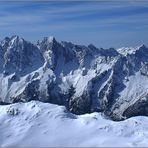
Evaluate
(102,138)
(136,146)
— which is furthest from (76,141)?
(136,146)

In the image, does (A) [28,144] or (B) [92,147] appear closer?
(B) [92,147]

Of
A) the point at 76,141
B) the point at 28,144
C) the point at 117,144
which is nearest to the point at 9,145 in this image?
the point at 28,144

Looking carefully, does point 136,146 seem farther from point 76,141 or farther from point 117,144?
point 76,141

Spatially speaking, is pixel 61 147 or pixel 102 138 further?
pixel 102 138

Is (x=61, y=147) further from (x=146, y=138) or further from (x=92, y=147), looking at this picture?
(x=146, y=138)

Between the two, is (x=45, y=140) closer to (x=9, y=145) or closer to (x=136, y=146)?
(x=9, y=145)

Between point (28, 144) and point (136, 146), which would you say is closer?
point (136, 146)

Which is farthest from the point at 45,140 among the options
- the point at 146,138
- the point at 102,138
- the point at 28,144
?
the point at 146,138
